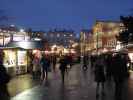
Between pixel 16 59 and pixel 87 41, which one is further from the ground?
pixel 87 41

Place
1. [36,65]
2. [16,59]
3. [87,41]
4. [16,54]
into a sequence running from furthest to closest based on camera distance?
[87,41] → [16,59] → [16,54] → [36,65]

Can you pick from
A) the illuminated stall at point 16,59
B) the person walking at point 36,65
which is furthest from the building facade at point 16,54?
the person walking at point 36,65

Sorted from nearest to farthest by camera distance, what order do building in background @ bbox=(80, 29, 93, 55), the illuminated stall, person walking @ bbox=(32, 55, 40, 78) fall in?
person walking @ bbox=(32, 55, 40, 78) → the illuminated stall → building in background @ bbox=(80, 29, 93, 55)

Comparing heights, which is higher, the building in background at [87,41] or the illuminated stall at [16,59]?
the building in background at [87,41]

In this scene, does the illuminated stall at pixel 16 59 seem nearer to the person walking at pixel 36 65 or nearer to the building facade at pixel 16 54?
the building facade at pixel 16 54

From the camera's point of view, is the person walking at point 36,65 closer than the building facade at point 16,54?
Yes

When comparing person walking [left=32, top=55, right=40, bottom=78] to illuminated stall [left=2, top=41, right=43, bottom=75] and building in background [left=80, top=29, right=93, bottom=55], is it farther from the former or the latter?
building in background [left=80, top=29, right=93, bottom=55]

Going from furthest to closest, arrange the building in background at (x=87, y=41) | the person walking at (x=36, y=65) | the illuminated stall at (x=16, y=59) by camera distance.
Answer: the building in background at (x=87, y=41) → the illuminated stall at (x=16, y=59) → the person walking at (x=36, y=65)

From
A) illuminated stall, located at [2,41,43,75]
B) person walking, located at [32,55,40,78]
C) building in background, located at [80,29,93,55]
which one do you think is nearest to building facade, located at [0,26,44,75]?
illuminated stall, located at [2,41,43,75]

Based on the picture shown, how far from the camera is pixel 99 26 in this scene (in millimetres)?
159125

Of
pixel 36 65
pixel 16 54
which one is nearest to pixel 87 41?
pixel 16 54

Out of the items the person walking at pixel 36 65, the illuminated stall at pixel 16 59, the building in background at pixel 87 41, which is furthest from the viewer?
the building in background at pixel 87 41

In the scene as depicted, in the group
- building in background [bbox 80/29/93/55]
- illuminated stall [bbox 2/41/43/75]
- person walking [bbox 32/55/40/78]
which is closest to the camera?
person walking [bbox 32/55/40/78]

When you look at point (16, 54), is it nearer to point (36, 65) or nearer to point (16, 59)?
point (16, 59)
